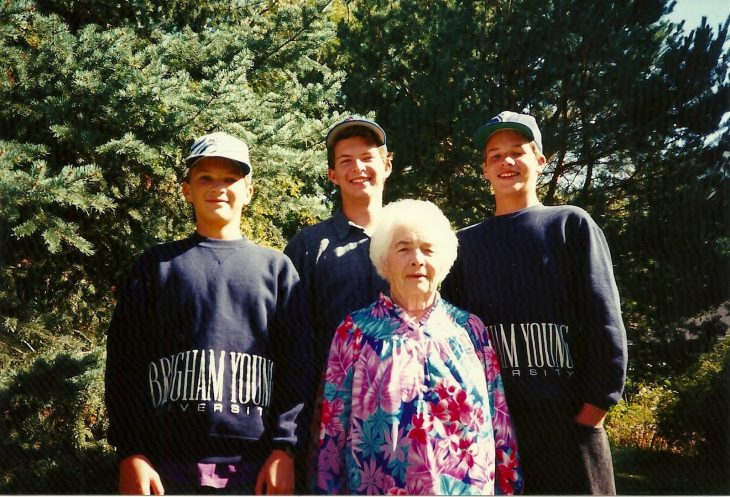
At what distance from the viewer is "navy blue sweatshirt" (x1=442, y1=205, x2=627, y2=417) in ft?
7.07

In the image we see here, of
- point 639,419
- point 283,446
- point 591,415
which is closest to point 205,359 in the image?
point 283,446

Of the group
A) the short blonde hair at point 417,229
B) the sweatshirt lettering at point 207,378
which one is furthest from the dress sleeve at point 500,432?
the sweatshirt lettering at point 207,378

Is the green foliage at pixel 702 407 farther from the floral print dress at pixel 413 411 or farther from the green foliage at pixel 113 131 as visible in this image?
the floral print dress at pixel 413 411

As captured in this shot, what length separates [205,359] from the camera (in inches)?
80.8

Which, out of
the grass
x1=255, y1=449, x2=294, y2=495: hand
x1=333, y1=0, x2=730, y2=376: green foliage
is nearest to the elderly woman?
x1=255, y1=449, x2=294, y2=495: hand

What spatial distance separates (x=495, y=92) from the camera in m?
7.65

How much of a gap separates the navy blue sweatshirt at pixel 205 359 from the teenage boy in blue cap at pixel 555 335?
711 millimetres

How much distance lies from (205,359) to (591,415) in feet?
4.18

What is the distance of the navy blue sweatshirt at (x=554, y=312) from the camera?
7.07 feet

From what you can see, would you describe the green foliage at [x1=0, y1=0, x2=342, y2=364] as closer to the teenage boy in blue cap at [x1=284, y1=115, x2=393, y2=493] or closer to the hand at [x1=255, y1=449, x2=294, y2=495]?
the teenage boy in blue cap at [x1=284, y1=115, x2=393, y2=493]

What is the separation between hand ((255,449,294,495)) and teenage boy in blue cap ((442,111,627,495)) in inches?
30.7

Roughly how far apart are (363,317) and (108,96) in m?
2.12

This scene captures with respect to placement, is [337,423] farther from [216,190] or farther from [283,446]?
[216,190]

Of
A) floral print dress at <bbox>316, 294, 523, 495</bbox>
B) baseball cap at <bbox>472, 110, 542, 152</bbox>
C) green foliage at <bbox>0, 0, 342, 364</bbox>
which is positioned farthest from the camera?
green foliage at <bbox>0, 0, 342, 364</bbox>
